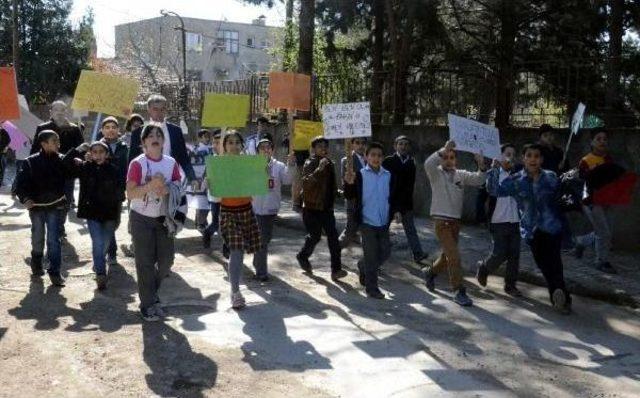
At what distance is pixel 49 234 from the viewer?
7.82 metres

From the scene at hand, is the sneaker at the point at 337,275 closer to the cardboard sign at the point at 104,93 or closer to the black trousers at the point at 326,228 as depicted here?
the black trousers at the point at 326,228

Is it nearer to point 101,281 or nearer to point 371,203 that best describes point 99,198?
point 101,281

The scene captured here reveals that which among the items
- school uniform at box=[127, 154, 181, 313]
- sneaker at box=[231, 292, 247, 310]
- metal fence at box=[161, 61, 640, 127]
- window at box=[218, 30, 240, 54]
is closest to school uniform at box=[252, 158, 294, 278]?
sneaker at box=[231, 292, 247, 310]

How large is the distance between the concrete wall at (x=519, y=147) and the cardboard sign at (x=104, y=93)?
5557 mm

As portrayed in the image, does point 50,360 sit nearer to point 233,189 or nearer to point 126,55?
point 233,189

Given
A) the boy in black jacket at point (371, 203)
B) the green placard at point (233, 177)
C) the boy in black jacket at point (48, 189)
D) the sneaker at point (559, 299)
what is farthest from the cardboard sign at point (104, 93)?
the sneaker at point (559, 299)

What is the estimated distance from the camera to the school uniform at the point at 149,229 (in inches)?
252

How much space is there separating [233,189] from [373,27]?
10.5 m

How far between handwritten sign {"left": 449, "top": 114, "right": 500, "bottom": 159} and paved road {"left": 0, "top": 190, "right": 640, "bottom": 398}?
1533mm

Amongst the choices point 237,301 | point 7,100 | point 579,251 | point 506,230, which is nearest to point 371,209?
point 506,230

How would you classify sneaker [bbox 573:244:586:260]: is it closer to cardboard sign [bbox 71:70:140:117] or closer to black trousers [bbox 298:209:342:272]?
black trousers [bbox 298:209:342:272]

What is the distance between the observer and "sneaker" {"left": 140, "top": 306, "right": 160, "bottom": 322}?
646 centimetres

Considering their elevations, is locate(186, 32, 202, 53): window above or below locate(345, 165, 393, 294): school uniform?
above

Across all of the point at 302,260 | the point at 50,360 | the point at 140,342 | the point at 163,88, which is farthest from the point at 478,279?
the point at 163,88
